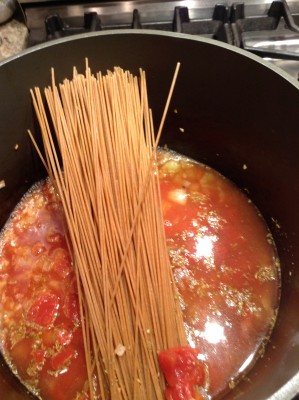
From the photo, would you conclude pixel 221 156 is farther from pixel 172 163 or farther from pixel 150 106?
pixel 150 106

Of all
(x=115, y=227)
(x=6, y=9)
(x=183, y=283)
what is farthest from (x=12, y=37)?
(x=183, y=283)

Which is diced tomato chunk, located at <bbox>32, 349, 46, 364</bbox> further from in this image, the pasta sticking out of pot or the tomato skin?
the tomato skin

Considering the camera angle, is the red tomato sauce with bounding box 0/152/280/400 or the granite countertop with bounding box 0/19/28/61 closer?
the red tomato sauce with bounding box 0/152/280/400

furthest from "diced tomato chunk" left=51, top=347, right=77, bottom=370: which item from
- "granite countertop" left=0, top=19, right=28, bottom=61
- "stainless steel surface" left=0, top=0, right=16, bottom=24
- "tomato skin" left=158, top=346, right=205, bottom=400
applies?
"stainless steel surface" left=0, top=0, right=16, bottom=24

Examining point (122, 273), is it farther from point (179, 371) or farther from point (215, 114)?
point (215, 114)

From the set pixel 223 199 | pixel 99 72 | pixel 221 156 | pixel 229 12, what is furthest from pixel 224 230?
pixel 229 12

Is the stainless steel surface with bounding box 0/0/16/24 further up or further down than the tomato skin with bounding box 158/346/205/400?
further up

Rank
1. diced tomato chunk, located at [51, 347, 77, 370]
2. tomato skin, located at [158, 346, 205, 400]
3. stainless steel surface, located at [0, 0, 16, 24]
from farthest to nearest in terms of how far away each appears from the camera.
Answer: stainless steel surface, located at [0, 0, 16, 24] < diced tomato chunk, located at [51, 347, 77, 370] < tomato skin, located at [158, 346, 205, 400]
